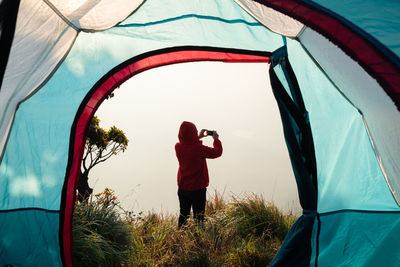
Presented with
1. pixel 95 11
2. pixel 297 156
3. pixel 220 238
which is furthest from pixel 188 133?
pixel 95 11

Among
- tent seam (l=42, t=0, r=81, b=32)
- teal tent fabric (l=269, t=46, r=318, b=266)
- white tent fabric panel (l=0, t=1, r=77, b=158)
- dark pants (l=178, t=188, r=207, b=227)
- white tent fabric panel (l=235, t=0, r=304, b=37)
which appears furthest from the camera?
dark pants (l=178, t=188, r=207, b=227)

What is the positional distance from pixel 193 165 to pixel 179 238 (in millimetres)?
827

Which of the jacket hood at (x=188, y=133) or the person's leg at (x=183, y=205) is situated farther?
the person's leg at (x=183, y=205)

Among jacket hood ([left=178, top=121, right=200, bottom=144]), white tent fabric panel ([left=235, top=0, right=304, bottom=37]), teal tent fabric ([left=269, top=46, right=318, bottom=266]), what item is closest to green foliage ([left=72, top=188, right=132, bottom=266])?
jacket hood ([left=178, top=121, right=200, bottom=144])

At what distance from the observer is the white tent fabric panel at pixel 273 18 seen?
199cm

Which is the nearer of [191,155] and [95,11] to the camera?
[95,11]

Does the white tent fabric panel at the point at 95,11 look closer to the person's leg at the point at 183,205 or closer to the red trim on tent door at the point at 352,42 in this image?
the red trim on tent door at the point at 352,42

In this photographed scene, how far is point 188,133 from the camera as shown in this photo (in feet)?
11.9

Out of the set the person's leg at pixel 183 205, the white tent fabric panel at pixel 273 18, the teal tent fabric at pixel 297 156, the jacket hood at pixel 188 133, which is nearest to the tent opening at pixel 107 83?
the teal tent fabric at pixel 297 156

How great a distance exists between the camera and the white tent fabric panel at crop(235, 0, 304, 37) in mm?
1989

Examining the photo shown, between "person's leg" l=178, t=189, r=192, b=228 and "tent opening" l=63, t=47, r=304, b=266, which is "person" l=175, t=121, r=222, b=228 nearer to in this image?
"person's leg" l=178, t=189, r=192, b=228

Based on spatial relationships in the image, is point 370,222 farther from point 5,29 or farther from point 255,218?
point 5,29

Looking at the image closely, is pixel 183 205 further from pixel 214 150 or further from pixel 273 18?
pixel 273 18

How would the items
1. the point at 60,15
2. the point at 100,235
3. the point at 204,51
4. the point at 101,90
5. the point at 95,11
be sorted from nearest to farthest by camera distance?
the point at 60,15 < the point at 95,11 < the point at 101,90 < the point at 204,51 < the point at 100,235
